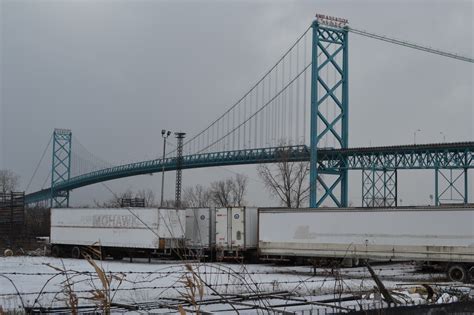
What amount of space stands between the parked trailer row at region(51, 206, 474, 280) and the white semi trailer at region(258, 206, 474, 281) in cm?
4

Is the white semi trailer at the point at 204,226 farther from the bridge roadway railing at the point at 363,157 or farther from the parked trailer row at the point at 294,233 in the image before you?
the bridge roadway railing at the point at 363,157

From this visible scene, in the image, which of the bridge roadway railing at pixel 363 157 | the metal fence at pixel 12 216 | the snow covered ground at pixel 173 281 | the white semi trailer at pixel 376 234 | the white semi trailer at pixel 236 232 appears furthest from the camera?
the bridge roadway railing at pixel 363 157

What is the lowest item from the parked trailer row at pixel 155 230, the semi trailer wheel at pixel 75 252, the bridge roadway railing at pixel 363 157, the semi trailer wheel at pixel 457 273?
the semi trailer wheel at pixel 75 252

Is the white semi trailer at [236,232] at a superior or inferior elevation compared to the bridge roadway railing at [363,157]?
inferior

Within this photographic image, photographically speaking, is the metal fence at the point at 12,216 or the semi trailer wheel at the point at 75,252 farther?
the metal fence at the point at 12,216

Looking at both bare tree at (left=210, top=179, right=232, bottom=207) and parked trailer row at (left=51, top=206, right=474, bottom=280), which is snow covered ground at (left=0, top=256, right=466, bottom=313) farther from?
bare tree at (left=210, top=179, right=232, bottom=207)

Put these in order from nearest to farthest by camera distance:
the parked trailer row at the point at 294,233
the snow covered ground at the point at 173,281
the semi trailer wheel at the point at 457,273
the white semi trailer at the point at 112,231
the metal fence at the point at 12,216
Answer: the snow covered ground at the point at 173,281, the semi trailer wheel at the point at 457,273, the parked trailer row at the point at 294,233, the white semi trailer at the point at 112,231, the metal fence at the point at 12,216

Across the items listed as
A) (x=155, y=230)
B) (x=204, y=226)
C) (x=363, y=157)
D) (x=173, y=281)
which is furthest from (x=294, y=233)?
(x=363, y=157)

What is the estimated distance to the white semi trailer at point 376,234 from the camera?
83.9 feet

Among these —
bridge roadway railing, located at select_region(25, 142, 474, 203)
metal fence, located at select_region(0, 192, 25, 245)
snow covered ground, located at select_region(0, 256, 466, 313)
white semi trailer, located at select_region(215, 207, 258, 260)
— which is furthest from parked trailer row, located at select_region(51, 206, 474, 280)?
bridge roadway railing, located at select_region(25, 142, 474, 203)

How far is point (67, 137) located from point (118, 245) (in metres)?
82.4

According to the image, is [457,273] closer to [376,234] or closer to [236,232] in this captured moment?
[376,234]

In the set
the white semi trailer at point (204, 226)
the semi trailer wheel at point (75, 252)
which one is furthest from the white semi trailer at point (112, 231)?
the white semi trailer at point (204, 226)

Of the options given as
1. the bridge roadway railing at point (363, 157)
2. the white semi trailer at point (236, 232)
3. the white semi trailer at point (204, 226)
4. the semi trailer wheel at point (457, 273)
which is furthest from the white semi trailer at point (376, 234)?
the bridge roadway railing at point (363, 157)
